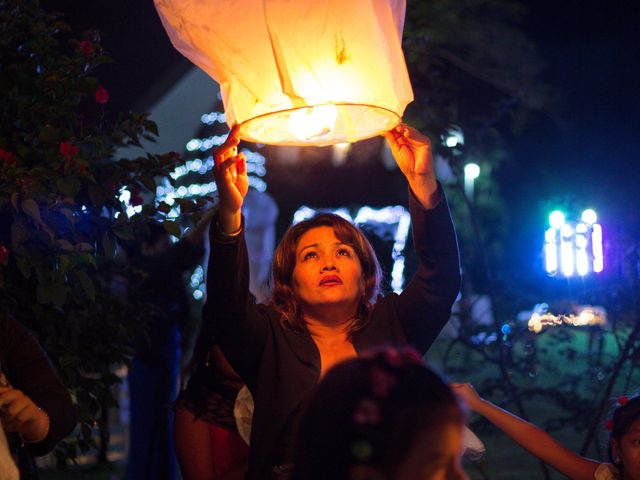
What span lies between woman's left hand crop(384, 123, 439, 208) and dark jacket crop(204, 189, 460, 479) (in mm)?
39

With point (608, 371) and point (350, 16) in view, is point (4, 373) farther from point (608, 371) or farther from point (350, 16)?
point (608, 371)

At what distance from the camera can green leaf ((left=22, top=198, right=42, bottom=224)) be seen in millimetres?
2914

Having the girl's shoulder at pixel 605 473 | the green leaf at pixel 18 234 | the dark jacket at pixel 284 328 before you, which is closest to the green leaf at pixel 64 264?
the green leaf at pixel 18 234

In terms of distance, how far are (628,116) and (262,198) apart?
247 inches

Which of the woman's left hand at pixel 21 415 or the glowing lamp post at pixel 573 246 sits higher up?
the glowing lamp post at pixel 573 246

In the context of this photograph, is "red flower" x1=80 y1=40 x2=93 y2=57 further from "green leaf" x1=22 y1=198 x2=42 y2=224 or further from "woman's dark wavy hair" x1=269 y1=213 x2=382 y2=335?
"woman's dark wavy hair" x1=269 y1=213 x2=382 y2=335

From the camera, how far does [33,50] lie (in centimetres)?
346

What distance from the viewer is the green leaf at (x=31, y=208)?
9.56 ft

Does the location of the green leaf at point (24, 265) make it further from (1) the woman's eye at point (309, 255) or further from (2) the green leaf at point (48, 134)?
(1) the woman's eye at point (309, 255)

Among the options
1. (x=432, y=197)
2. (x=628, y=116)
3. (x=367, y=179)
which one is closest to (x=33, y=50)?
(x=432, y=197)

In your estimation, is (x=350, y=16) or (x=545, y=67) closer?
(x=350, y=16)

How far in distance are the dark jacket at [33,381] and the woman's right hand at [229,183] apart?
2.00 feet

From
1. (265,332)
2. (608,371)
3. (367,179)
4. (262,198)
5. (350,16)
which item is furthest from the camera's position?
(367,179)

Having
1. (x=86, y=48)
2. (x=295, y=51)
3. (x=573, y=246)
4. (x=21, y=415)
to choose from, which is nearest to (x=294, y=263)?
(x=295, y=51)
